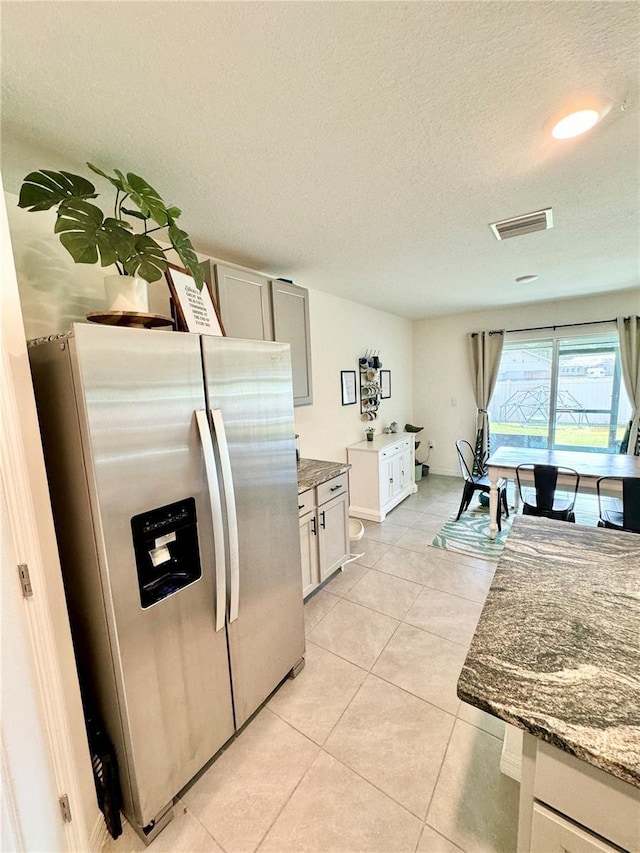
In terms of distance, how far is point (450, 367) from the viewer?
547 centimetres

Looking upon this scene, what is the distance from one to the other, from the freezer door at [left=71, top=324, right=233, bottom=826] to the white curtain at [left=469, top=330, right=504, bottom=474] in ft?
15.4

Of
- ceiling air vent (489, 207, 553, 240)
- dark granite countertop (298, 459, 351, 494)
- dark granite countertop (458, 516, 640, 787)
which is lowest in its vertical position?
dark granite countertop (458, 516, 640, 787)

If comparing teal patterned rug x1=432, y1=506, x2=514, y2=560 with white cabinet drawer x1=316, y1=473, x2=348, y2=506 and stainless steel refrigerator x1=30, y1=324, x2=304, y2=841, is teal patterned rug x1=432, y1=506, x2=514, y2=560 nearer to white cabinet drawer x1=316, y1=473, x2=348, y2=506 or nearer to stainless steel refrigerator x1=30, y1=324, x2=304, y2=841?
white cabinet drawer x1=316, y1=473, x2=348, y2=506

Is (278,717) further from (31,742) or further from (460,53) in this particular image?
(460,53)

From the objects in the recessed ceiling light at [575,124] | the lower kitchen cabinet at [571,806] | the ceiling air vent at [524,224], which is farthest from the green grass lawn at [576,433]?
the lower kitchen cabinet at [571,806]

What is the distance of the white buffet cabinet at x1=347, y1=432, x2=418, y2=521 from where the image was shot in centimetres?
388

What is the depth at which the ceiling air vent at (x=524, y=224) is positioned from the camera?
2037 mm

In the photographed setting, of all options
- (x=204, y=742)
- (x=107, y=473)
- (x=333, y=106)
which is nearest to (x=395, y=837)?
(x=204, y=742)

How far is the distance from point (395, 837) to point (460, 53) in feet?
8.61

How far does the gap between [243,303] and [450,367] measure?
4.20m

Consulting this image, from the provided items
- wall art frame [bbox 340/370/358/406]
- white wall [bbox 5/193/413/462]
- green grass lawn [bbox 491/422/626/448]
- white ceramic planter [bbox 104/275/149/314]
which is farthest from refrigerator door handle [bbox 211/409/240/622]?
green grass lawn [bbox 491/422/626/448]

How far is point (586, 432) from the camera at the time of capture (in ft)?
15.2

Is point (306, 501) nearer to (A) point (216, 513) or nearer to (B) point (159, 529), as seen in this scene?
(A) point (216, 513)

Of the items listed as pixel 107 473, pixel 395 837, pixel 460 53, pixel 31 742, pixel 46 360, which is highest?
pixel 460 53
